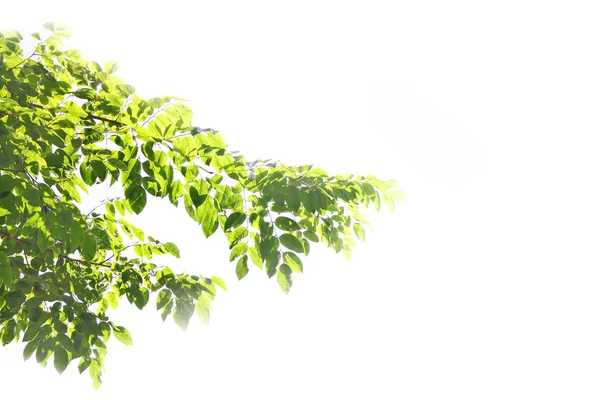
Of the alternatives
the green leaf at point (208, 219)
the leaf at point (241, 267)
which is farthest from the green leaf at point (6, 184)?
the leaf at point (241, 267)

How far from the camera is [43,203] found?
282 cm

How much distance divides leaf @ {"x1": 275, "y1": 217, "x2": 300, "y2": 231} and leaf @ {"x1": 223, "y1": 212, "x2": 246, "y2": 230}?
19 cm

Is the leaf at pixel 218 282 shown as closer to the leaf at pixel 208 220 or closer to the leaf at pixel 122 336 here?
the leaf at pixel 122 336

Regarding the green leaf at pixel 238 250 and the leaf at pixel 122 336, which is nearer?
the green leaf at pixel 238 250

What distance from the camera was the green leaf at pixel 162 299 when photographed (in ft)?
12.3

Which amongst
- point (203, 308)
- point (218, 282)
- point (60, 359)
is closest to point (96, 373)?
point (60, 359)

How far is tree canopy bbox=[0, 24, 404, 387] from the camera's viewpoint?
2.79 meters

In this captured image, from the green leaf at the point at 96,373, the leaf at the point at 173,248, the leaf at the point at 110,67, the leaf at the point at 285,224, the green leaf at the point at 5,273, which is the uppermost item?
the leaf at the point at 110,67

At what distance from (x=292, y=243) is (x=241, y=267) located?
0.40 meters

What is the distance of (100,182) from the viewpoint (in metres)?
3.19

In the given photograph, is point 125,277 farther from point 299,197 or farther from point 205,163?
point 299,197

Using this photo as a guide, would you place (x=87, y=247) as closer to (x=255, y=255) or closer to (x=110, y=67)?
(x=255, y=255)

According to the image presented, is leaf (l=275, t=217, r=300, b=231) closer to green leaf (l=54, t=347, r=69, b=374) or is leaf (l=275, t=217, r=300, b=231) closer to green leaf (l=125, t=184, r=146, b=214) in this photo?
green leaf (l=125, t=184, r=146, b=214)

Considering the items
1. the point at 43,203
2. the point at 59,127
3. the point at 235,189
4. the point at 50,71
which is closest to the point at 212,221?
the point at 235,189
